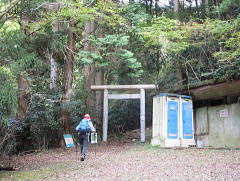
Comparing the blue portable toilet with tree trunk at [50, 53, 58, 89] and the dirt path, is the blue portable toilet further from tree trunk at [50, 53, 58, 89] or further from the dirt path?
tree trunk at [50, 53, 58, 89]

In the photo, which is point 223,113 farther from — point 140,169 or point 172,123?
point 140,169

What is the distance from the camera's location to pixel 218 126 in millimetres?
10742

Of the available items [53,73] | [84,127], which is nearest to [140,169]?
[84,127]

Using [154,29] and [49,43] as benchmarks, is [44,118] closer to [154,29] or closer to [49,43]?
[49,43]

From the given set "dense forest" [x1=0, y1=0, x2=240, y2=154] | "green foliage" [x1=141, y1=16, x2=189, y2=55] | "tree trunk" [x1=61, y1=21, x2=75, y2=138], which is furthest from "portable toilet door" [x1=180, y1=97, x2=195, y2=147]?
"tree trunk" [x1=61, y1=21, x2=75, y2=138]

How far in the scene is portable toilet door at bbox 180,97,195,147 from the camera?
1059cm

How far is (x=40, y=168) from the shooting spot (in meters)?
6.94

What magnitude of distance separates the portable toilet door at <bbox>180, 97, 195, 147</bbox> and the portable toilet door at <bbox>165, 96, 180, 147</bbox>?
0.23 metres

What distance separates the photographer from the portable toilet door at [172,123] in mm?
10227

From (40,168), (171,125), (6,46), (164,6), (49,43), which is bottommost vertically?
(40,168)

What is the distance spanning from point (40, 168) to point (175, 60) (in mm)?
7816

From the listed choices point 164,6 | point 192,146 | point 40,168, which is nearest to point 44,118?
point 40,168

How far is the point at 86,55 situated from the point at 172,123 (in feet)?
14.3

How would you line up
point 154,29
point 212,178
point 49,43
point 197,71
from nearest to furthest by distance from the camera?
point 212,178 < point 49,43 < point 154,29 < point 197,71
